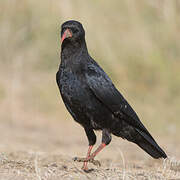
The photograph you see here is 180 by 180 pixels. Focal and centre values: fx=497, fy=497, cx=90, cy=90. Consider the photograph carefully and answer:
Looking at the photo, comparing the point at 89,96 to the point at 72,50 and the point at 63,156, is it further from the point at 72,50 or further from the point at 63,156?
the point at 63,156

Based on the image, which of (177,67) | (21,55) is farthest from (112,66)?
(21,55)

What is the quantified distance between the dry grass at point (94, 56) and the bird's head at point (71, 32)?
5662 mm

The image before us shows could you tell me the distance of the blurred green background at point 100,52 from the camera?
12953mm

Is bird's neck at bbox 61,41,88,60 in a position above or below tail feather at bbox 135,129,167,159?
above

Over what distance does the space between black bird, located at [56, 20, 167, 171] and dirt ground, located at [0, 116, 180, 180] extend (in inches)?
13.3

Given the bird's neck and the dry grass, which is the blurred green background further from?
the bird's neck

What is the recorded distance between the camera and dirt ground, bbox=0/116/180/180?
491 centimetres

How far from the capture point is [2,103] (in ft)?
42.5

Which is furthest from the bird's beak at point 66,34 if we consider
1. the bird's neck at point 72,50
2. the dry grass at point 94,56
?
the dry grass at point 94,56

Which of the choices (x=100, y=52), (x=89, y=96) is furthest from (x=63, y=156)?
(x=100, y=52)

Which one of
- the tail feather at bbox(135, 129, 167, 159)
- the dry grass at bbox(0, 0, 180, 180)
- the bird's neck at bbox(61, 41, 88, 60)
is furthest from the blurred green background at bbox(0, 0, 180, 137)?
the bird's neck at bbox(61, 41, 88, 60)

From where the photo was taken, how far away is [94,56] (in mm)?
13461

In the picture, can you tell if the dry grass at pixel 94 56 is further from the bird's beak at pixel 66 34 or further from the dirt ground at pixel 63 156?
the bird's beak at pixel 66 34

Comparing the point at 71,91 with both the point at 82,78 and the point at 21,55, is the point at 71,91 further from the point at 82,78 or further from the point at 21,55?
the point at 21,55
